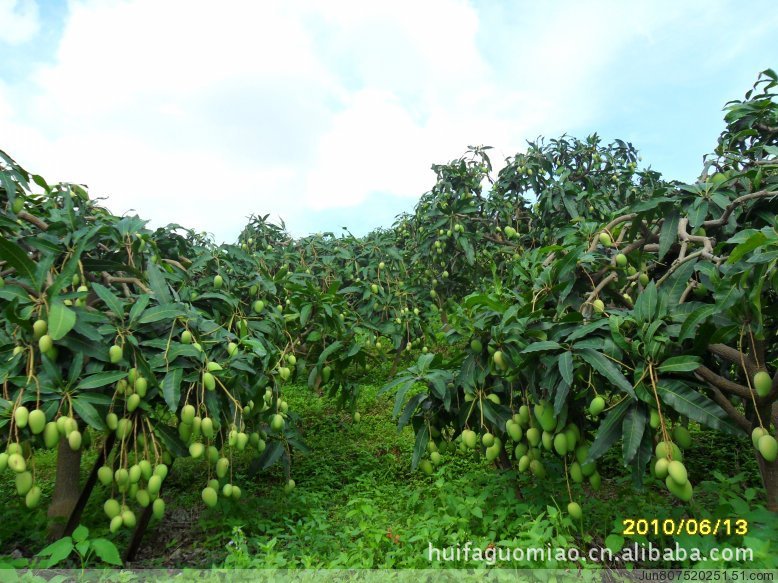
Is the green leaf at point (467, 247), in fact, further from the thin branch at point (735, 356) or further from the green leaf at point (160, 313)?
the green leaf at point (160, 313)

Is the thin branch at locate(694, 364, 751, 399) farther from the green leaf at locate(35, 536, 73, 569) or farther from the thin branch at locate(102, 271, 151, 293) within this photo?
the green leaf at locate(35, 536, 73, 569)

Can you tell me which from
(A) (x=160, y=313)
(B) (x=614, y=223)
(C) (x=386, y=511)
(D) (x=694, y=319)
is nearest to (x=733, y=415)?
(D) (x=694, y=319)

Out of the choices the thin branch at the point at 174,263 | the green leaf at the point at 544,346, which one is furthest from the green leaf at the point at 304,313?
the green leaf at the point at 544,346

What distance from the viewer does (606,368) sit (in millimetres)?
1591

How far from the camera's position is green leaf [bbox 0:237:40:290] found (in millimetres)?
1633

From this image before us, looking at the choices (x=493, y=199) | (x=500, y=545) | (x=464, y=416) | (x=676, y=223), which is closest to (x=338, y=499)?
(x=464, y=416)

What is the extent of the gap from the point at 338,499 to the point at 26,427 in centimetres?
169

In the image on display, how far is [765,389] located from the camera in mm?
1646

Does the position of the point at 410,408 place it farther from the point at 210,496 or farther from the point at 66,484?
the point at 66,484

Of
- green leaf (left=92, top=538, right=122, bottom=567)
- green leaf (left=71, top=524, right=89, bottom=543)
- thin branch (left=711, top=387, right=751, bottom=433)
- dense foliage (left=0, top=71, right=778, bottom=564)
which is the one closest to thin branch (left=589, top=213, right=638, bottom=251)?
dense foliage (left=0, top=71, right=778, bottom=564)

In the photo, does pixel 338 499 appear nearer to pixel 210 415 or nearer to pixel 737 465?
pixel 210 415

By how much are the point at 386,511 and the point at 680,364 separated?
1578 mm

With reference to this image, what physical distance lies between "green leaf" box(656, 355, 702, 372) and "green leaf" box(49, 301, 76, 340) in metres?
1.77

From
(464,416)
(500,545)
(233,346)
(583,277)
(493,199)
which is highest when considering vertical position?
(493,199)
